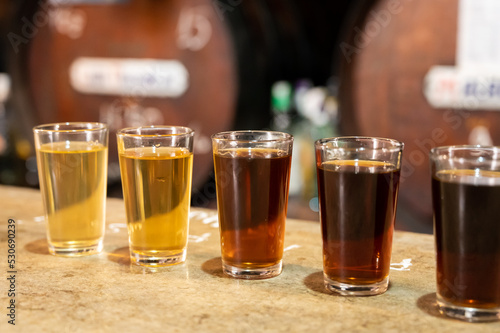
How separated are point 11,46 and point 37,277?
5.64ft

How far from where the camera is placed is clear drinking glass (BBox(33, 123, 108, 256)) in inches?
43.0

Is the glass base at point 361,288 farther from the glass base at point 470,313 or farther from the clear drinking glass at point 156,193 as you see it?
the clear drinking glass at point 156,193

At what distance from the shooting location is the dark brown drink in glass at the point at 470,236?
2.46 feet

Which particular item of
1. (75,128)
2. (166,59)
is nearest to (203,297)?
(75,128)

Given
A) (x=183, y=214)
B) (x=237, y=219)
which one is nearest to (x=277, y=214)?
(x=237, y=219)

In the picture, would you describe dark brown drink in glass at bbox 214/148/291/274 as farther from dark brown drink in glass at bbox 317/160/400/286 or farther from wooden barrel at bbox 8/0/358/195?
wooden barrel at bbox 8/0/358/195

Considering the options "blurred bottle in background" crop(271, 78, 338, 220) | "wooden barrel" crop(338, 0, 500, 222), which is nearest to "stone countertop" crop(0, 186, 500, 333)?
"wooden barrel" crop(338, 0, 500, 222)

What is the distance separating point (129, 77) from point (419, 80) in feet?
3.48

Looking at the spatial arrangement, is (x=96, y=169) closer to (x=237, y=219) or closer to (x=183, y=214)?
(x=183, y=214)

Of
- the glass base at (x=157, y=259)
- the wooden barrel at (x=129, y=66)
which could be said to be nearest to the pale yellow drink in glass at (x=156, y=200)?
the glass base at (x=157, y=259)

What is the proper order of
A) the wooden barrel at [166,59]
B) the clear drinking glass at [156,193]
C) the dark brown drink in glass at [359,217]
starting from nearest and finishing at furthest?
the dark brown drink in glass at [359,217] → the clear drinking glass at [156,193] → the wooden barrel at [166,59]

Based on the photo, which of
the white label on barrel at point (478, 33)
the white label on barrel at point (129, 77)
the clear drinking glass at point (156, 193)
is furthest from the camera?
the white label on barrel at point (129, 77)

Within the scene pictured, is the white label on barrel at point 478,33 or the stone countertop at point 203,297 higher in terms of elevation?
the white label on barrel at point 478,33

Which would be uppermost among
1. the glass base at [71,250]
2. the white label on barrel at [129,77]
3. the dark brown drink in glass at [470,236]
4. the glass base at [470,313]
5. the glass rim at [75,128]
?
the white label on barrel at [129,77]
